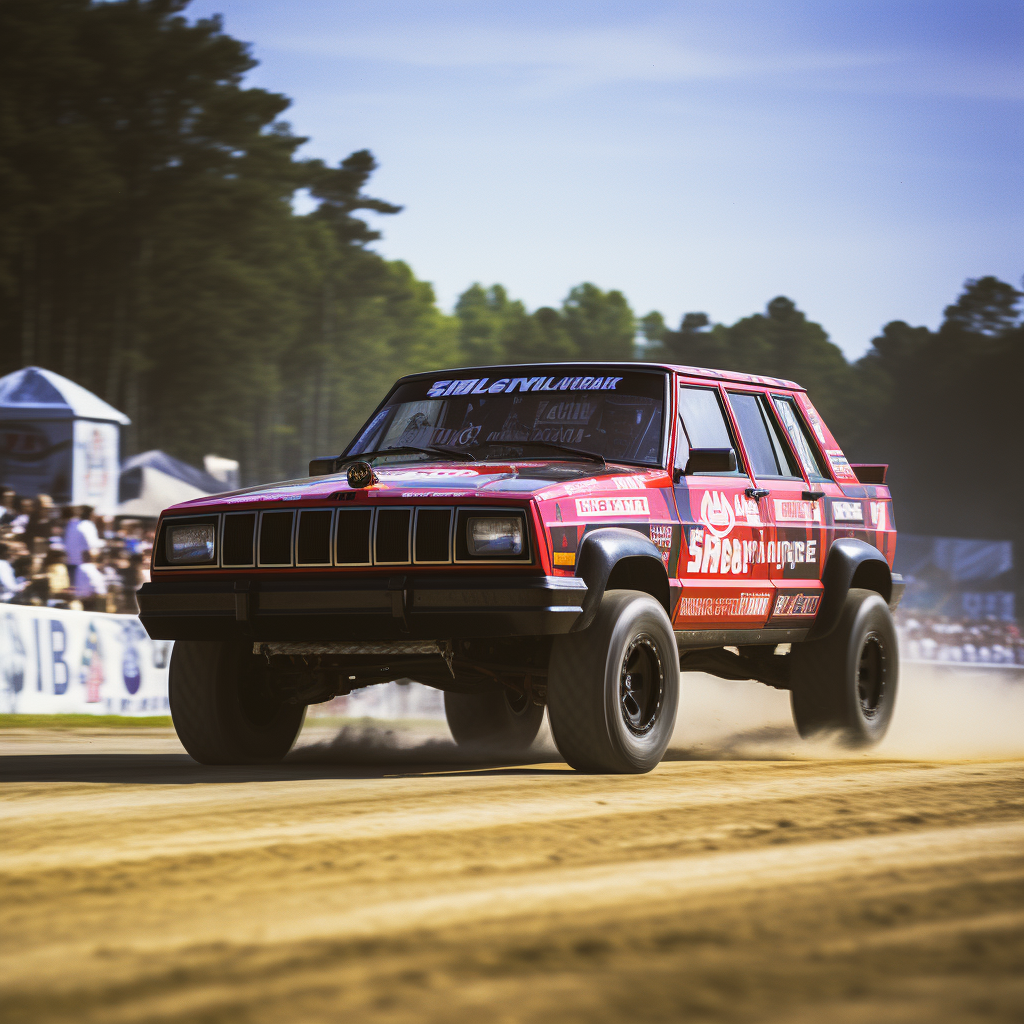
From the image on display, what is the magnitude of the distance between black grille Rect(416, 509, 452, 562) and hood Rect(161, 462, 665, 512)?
0.29 feet

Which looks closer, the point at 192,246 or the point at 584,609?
the point at 584,609

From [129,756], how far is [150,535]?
31.0ft

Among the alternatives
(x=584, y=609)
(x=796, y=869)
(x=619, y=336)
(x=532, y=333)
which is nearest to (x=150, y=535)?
(x=584, y=609)

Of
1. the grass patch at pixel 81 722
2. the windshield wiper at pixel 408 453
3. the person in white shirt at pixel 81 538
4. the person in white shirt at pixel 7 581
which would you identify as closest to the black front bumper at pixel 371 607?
the windshield wiper at pixel 408 453

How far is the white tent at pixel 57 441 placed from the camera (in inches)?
739

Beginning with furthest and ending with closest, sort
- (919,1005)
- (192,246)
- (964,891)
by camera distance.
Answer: (192,246)
(964,891)
(919,1005)

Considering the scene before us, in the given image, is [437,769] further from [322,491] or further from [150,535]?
[150,535]

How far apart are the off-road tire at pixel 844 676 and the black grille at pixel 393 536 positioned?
3.26 m

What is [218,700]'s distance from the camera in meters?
7.58

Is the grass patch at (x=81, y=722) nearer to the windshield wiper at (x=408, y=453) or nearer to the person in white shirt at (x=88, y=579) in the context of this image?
the person in white shirt at (x=88, y=579)

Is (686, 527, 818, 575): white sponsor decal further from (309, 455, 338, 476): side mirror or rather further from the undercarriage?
(309, 455, 338, 476): side mirror

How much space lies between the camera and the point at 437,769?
298 inches

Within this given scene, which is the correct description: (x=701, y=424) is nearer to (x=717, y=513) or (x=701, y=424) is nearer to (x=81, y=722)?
(x=717, y=513)

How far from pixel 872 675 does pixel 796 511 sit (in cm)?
141
